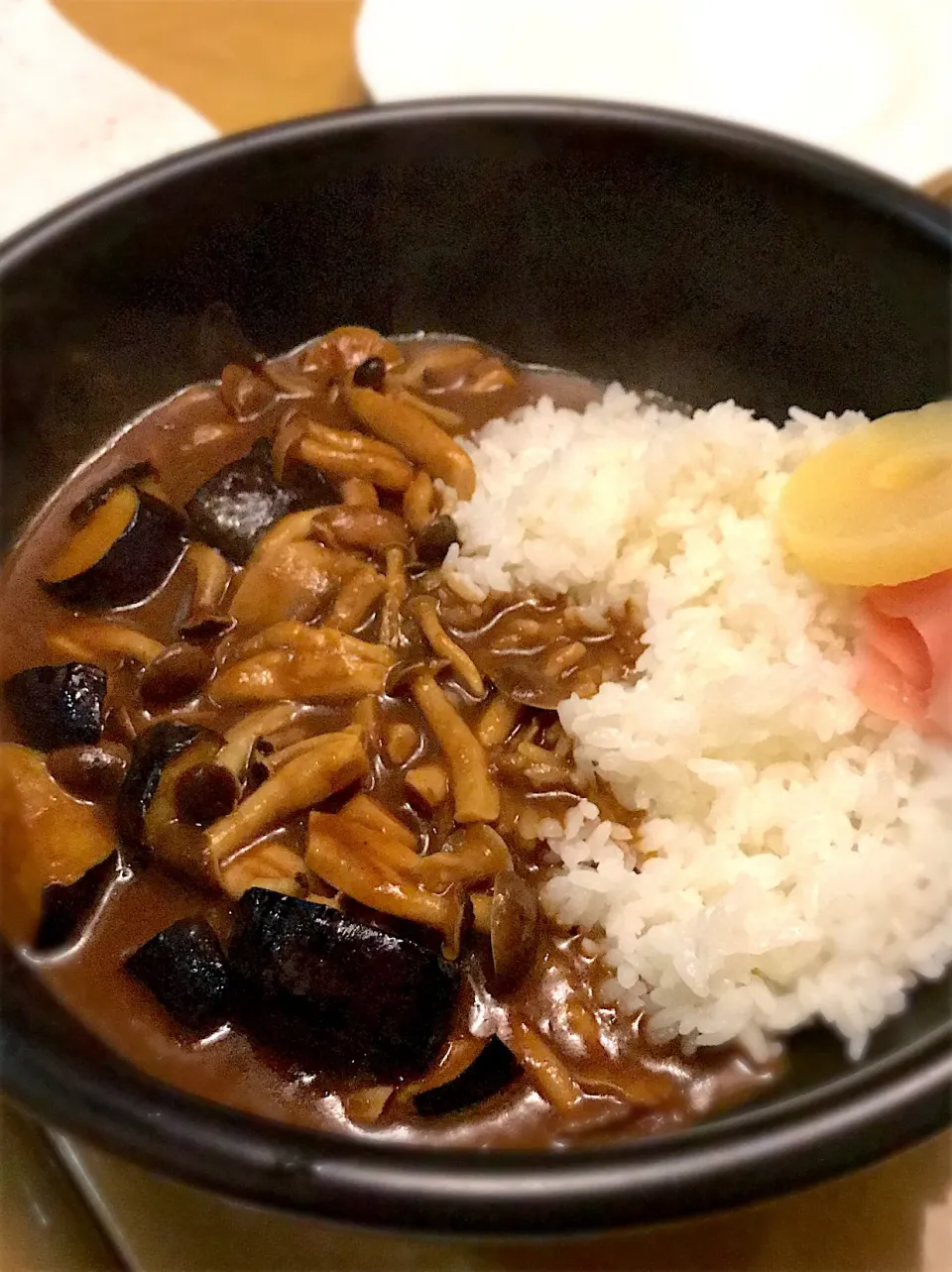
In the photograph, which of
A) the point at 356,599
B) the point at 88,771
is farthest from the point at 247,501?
the point at 88,771

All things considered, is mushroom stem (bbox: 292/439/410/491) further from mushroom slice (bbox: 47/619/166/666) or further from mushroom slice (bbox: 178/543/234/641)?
mushroom slice (bbox: 47/619/166/666)

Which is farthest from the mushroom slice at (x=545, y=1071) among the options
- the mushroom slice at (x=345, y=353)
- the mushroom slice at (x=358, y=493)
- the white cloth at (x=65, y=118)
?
the white cloth at (x=65, y=118)

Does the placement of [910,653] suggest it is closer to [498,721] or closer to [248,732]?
[498,721]

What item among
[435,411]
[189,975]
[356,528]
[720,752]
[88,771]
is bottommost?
[189,975]

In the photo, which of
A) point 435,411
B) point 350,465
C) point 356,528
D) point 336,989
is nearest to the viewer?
point 336,989

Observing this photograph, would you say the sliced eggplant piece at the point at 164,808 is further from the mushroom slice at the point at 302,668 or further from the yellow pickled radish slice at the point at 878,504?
the yellow pickled radish slice at the point at 878,504

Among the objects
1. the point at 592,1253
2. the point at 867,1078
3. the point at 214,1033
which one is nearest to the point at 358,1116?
the point at 214,1033
